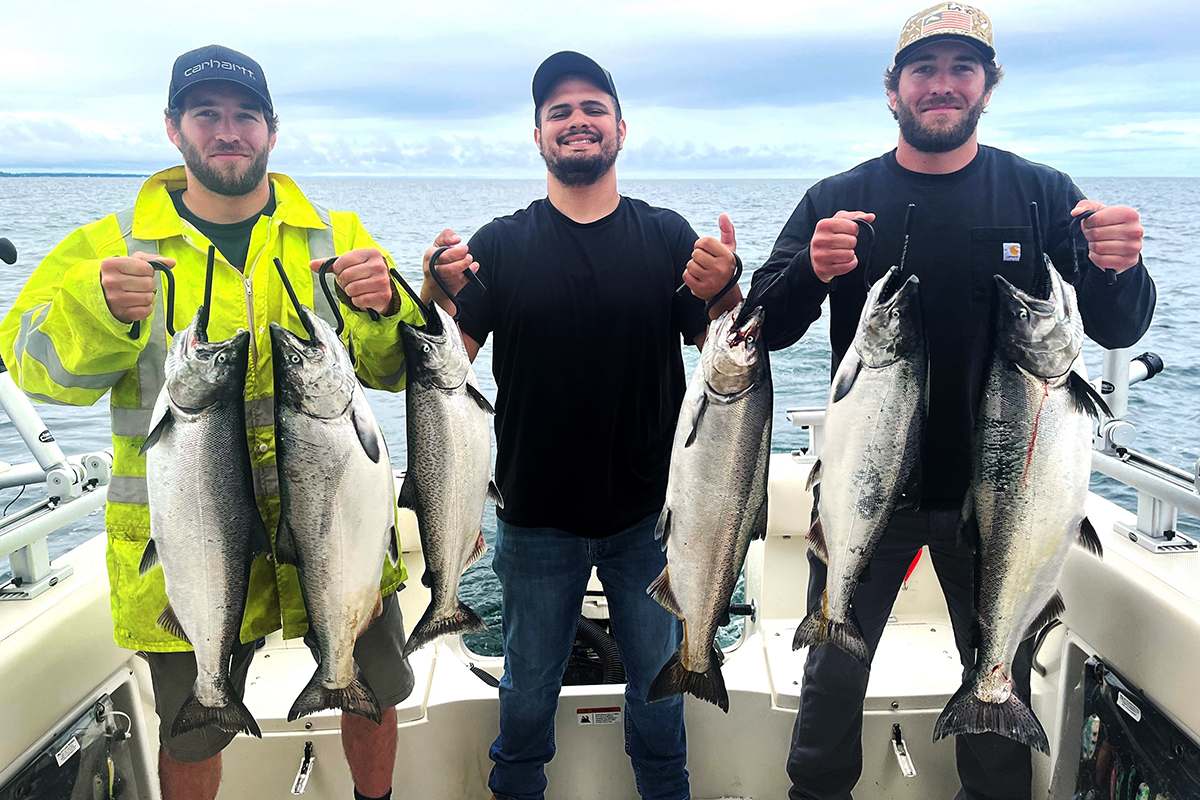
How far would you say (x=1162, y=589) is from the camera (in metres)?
2.76

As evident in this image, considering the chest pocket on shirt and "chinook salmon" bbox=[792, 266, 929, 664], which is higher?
the chest pocket on shirt

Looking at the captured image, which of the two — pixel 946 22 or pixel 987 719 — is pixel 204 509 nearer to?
pixel 987 719

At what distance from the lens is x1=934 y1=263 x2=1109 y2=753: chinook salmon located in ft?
7.33

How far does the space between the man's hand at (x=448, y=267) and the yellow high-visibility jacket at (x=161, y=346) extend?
0.30ft

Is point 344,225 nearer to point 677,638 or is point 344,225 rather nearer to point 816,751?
point 677,638

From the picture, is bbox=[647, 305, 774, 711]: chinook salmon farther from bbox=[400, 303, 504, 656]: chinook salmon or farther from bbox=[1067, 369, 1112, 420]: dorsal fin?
bbox=[1067, 369, 1112, 420]: dorsal fin

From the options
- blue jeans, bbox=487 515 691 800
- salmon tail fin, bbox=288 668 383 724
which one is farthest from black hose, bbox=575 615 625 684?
salmon tail fin, bbox=288 668 383 724

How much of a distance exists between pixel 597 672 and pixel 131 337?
2802 mm

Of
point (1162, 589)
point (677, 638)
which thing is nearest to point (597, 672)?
point (677, 638)

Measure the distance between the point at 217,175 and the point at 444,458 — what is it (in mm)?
1207

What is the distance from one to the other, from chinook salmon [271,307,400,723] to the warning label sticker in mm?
1287

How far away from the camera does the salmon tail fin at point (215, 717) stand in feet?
7.89

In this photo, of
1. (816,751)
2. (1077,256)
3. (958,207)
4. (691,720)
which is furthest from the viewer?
(691,720)

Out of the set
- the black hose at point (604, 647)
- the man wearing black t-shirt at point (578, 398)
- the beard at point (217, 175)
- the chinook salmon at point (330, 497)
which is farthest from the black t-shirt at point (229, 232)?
the black hose at point (604, 647)
